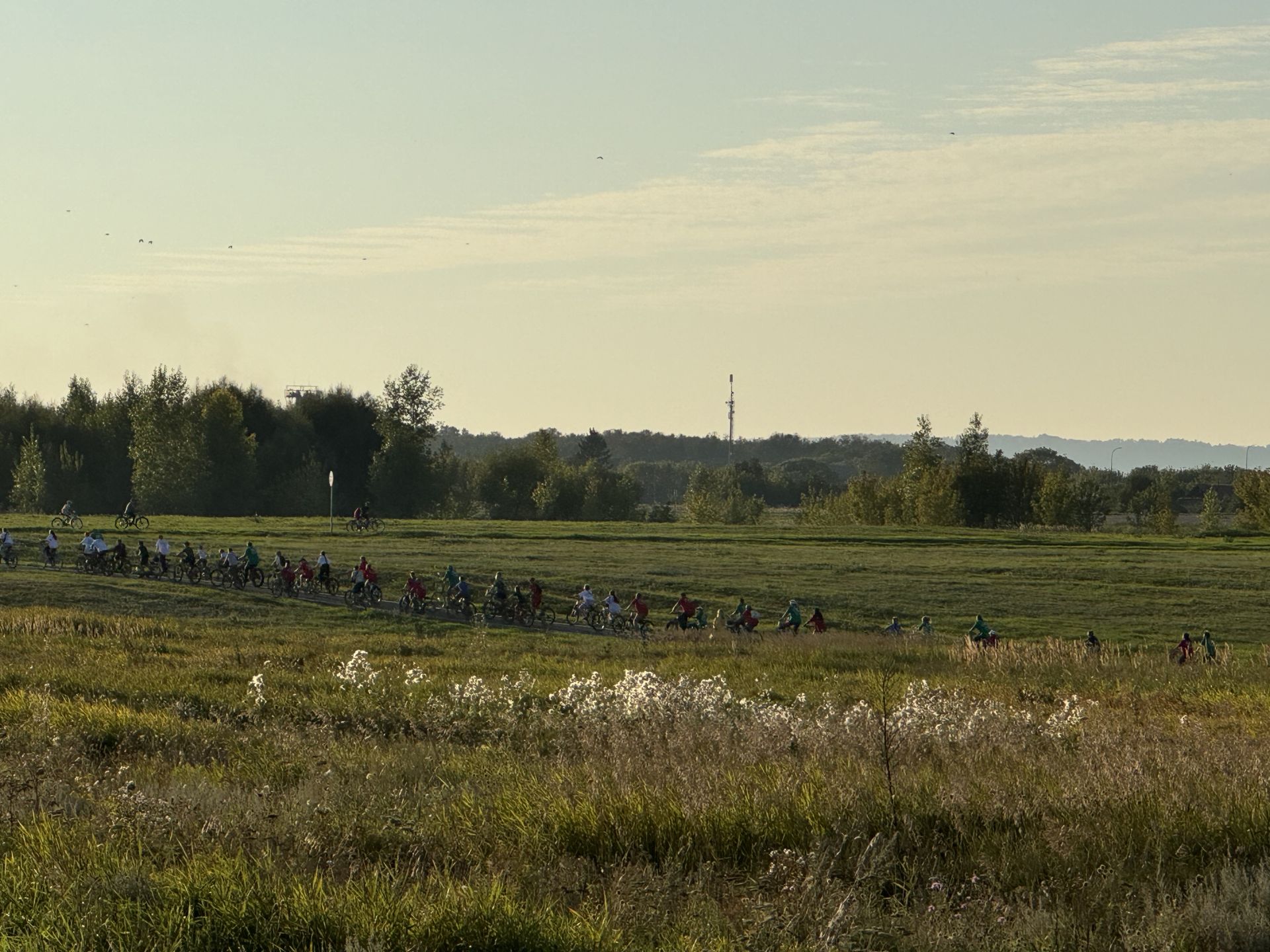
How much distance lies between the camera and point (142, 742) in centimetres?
1262

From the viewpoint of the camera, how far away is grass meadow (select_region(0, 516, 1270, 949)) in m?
6.28

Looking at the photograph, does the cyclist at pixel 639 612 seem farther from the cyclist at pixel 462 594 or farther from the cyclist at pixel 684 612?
the cyclist at pixel 462 594

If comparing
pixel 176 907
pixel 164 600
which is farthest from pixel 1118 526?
pixel 176 907

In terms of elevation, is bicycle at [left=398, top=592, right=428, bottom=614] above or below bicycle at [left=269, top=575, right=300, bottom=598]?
below

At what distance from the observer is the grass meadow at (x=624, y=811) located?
20.6 ft

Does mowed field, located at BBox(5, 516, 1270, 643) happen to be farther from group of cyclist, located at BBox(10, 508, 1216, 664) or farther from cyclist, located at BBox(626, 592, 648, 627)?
cyclist, located at BBox(626, 592, 648, 627)

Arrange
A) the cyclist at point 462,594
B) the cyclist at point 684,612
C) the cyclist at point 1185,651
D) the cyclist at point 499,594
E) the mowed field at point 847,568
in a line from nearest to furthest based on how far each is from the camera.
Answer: the cyclist at point 1185,651, the cyclist at point 684,612, the cyclist at point 499,594, the cyclist at point 462,594, the mowed field at point 847,568

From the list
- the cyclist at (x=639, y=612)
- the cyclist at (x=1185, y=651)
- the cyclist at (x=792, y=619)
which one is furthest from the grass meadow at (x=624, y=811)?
the cyclist at (x=639, y=612)

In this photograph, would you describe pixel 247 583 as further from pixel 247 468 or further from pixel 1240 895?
pixel 247 468

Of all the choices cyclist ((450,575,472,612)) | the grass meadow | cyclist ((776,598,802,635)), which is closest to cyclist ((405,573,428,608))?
cyclist ((450,575,472,612))

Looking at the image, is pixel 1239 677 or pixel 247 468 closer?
pixel 1239 677

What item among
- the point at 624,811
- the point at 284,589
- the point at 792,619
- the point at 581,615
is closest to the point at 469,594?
the point at 581,615

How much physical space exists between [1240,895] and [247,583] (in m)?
43.9

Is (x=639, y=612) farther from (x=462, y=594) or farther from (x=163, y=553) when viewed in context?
(x=163, y=553)
